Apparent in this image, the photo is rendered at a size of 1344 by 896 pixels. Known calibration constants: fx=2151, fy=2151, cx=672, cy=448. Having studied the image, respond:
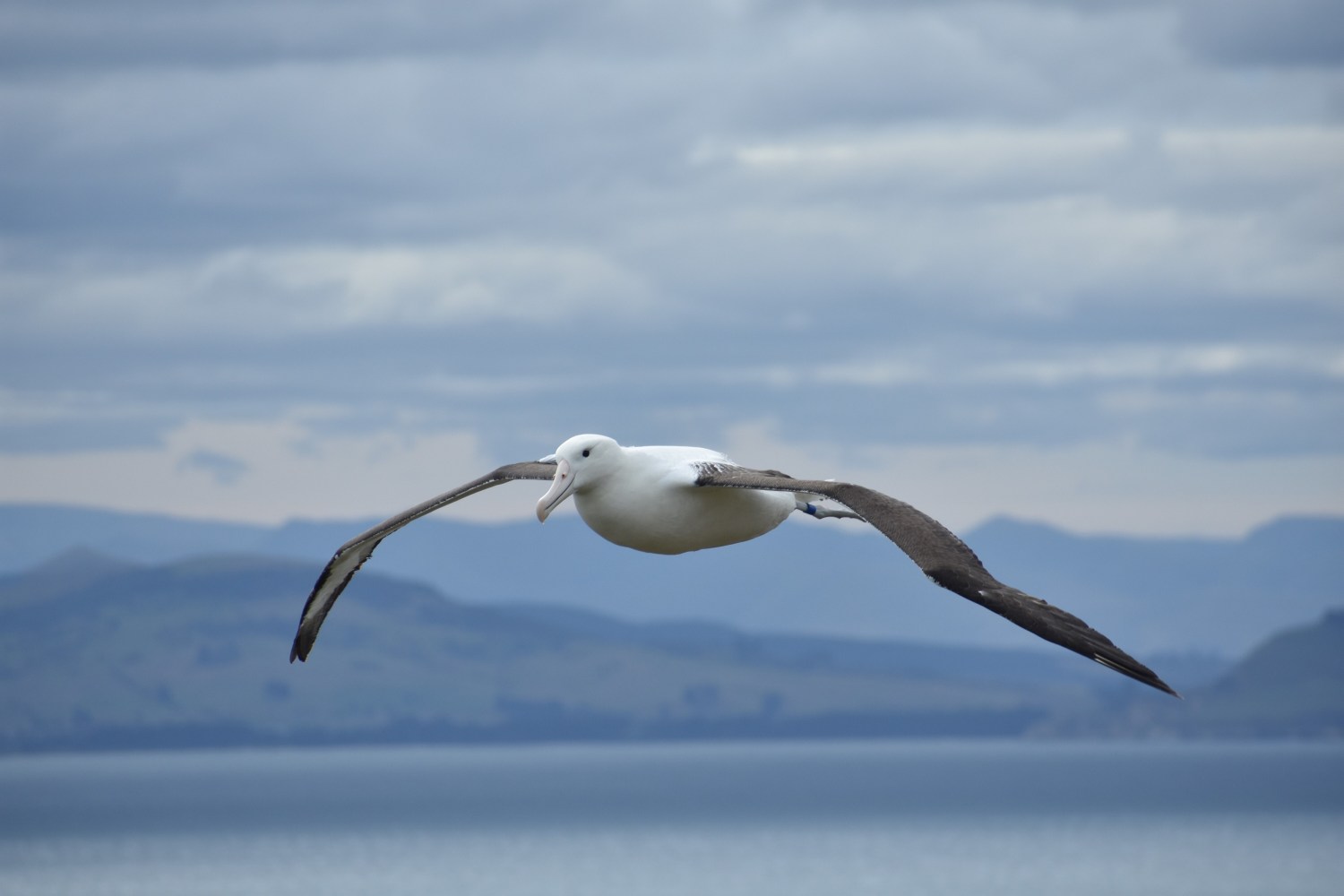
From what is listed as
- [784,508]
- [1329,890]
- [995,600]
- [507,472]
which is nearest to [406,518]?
[507,472]

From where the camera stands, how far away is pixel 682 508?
25859 millimetres

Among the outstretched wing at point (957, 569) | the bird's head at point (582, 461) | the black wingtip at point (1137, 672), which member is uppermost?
the bird's head at point (582, 461)

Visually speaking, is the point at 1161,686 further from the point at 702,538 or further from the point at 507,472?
the point at 507,472

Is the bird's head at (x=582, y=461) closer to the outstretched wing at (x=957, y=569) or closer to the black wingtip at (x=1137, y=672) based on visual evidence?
the outstretched wing at (x=957, y=569)

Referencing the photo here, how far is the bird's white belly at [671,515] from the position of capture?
83.5ft

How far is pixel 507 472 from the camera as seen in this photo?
2716 centimetres

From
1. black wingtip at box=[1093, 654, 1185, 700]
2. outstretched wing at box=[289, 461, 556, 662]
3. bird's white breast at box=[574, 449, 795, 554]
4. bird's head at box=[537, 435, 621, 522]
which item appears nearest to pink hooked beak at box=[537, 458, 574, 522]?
bird's head at box=[537, 435, 621, 522]

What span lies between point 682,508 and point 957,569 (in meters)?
5.38

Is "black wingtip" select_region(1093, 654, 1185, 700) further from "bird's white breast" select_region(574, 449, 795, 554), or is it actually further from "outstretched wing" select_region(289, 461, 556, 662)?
"outstretched wing" select_region(289, 461, 556, 662)

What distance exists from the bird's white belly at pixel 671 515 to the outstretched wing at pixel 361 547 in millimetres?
1437

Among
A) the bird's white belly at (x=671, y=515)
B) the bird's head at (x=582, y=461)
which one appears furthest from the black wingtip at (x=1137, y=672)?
the bird's head at (x=582, y=461)

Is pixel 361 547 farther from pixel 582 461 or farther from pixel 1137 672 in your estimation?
pixel 1137 672

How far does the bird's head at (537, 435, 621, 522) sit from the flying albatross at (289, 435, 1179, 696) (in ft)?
0.03

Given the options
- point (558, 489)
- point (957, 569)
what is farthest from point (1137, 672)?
point (558, 489)
